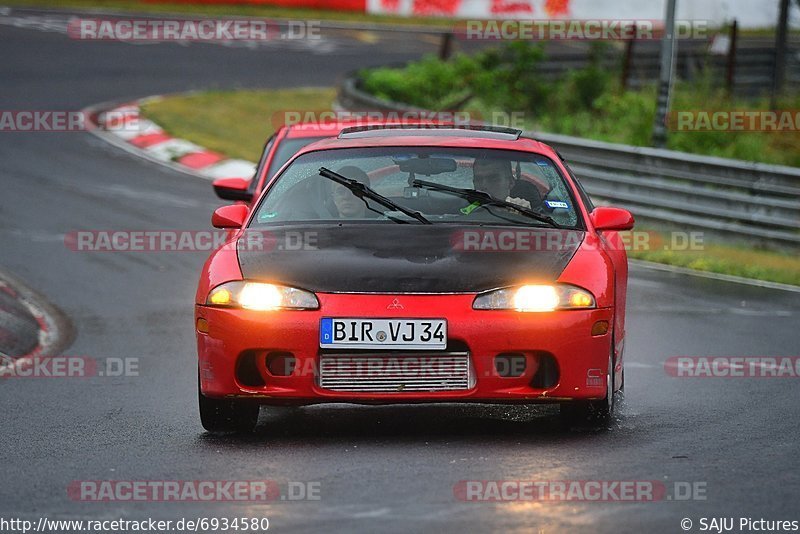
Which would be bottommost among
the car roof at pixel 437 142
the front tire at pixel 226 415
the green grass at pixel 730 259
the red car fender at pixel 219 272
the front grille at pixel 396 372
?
→ the green grass at pixel 730 259

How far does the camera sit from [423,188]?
787 cm

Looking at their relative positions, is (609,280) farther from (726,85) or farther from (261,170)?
(726,85)

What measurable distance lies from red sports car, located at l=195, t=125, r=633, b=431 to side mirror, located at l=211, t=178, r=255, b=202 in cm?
273

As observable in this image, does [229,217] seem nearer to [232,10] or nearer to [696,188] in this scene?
[696,188]

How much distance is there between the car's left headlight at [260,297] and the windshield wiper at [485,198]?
4.10 ft

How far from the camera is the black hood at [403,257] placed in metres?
6.82

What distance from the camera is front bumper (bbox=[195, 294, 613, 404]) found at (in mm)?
6715

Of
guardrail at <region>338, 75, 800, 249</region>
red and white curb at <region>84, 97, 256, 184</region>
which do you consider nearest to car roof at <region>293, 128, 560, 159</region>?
guardrail at <region>338, 75, 800, 249</region>

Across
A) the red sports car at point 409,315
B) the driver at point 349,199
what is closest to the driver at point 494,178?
the red sports car at point 409,315

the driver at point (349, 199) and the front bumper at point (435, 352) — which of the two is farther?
the driver at point (349, 199)

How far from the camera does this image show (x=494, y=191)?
7.95 metres

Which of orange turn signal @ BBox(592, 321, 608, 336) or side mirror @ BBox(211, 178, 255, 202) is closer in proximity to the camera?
orange turn signal @ BBox(592, 321, 608, 336)

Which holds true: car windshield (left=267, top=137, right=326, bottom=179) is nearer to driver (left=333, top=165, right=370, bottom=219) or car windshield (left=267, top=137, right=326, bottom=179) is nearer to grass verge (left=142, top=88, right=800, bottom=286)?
driver (left=333, top=165, right=370, bottom=219)

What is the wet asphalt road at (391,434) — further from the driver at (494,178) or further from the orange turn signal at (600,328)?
the driver at (494,178)
